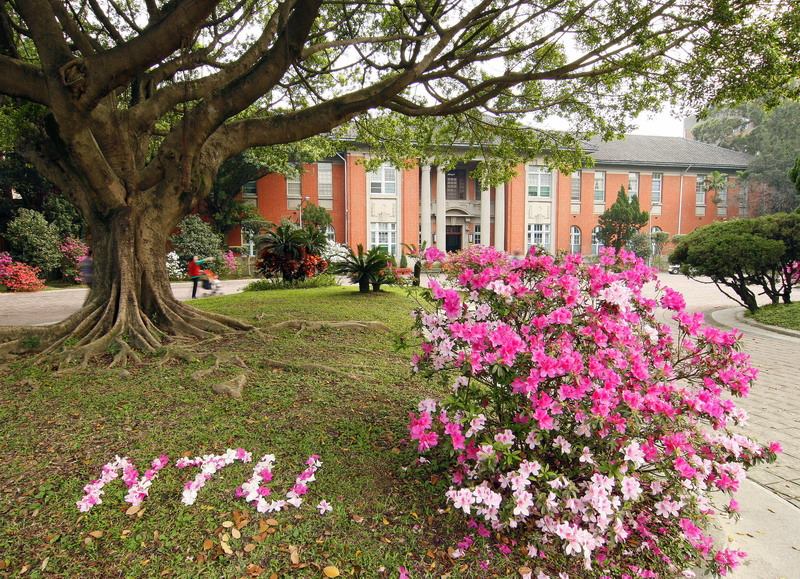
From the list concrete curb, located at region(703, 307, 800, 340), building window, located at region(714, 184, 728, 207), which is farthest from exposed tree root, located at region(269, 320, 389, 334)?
building window, located at region(714, 184, 728, 207)

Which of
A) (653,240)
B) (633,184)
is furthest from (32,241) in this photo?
(653,240)

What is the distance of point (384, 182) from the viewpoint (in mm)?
31688

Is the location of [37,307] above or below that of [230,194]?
below

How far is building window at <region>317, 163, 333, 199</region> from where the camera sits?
31312 millimetres

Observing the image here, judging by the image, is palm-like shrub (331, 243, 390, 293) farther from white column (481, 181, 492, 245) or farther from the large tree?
white column (481, 181, 492, 245)

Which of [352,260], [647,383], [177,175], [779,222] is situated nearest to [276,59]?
[177,175]

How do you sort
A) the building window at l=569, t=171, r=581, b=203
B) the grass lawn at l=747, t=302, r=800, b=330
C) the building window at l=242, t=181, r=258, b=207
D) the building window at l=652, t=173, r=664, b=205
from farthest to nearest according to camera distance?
the building window at l=652, t=173, r=664, b=205
the building window at l=569, t=171, r=581, b=203
the building window at l=242, t=181, r=258, b=207
the grass lawn at l=747, t=302, r=800, b=330

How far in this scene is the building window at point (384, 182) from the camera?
103 ft

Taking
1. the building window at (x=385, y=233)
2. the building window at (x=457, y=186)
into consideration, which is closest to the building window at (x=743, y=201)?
the building window at (x=457, y=186)

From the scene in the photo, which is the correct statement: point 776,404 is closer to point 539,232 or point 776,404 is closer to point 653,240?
point 539,232

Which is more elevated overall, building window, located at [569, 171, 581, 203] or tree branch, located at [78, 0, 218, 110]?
building window, located at [569, 171, 581, 203]

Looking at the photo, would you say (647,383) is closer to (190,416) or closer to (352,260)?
(190,416)

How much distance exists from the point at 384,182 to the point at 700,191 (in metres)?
25.7

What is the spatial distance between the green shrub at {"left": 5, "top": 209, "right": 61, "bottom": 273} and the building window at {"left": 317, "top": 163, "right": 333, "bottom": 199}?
15595 millimetres
